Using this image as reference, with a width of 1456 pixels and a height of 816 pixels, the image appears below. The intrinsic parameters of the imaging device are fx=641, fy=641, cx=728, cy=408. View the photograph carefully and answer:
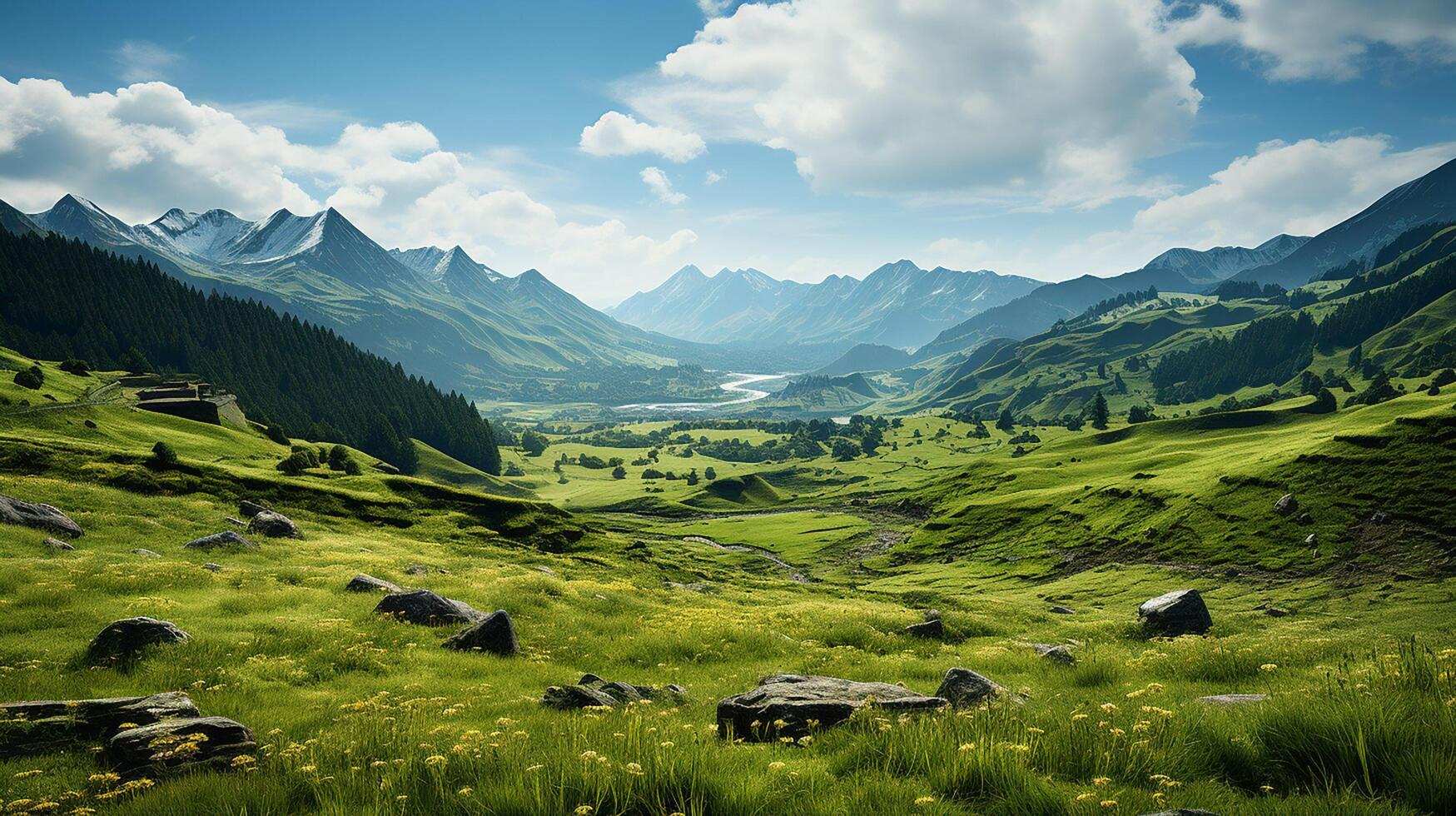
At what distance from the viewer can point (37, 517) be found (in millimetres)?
34062

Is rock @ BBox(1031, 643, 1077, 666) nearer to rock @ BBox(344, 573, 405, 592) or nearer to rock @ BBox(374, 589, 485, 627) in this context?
rock @ BBox(374, 589, 485, 627)

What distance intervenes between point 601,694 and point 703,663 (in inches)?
363

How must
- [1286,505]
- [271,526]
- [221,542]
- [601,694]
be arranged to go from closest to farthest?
1. [601,694]
2. [221,542]
3. [271,526]
4. [1286,505]

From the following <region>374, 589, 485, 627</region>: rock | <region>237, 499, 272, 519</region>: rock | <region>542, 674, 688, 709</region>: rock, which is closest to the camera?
<region>542, 674, 688, 709</region>: rock

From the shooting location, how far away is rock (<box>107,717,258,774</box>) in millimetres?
8898

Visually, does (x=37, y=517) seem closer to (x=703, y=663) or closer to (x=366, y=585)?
(x=366, y=585)

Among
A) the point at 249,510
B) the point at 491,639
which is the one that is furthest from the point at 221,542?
the point at 491,639

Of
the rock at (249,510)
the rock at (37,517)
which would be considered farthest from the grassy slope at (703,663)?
the rock at (249,510)

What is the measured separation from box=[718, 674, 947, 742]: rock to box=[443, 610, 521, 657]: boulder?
39.4 ft

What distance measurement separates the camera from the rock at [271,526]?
149 feet

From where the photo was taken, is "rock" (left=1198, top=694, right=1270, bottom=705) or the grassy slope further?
"rock" (left=1198, top=694, right=1270, bottom=705)

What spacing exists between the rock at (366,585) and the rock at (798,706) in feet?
76.8

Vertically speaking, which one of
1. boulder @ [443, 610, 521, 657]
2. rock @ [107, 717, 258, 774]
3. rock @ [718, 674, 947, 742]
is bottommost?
boulder @ [443, 610, 521, 657]

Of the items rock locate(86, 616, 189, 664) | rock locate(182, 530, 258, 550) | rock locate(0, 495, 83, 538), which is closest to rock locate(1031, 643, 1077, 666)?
rock locate(86, 616, 189, 664)
